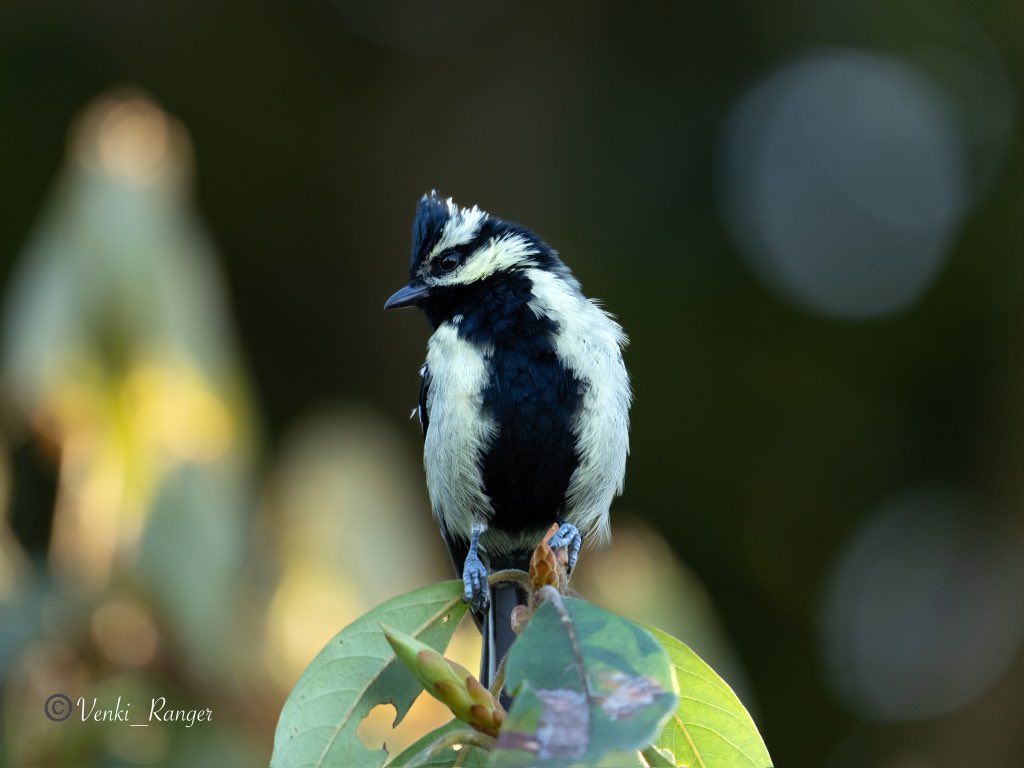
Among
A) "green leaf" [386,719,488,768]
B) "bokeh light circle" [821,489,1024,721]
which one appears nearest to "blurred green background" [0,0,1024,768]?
"bokeh light circle" [821,489,1024,721]

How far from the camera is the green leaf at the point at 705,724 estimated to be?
191cm

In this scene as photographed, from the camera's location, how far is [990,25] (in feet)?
29.5

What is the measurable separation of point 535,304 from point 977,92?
7438mm

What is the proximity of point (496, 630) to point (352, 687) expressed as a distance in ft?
2.07

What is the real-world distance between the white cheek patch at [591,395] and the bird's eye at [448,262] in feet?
0.73

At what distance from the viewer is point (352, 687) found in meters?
2.04

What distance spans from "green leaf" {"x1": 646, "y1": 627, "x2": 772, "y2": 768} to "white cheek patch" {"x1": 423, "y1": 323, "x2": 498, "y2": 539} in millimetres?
975

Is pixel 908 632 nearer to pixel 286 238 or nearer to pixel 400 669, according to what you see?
pixel 286 238

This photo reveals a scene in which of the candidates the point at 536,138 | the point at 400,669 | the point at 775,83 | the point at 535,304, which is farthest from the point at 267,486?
the point at 775,83

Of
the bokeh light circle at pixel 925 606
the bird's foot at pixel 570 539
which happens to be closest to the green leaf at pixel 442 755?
the bird's foot at pixel 570 539

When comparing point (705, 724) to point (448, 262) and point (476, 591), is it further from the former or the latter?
point (448, 262)

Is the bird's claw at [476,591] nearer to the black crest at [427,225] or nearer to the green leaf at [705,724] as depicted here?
the green leaf at [705,724]

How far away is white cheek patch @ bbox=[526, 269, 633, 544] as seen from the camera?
113 inches
